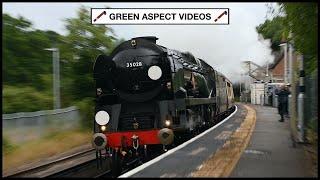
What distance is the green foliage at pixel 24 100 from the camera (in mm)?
21172

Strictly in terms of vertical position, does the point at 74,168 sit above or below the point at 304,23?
below

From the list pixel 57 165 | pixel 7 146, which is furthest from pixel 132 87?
pixel 7 146

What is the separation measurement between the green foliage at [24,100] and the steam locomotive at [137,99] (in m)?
7.68

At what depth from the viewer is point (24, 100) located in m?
22.0

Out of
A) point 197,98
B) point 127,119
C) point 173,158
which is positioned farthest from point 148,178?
point 197,98

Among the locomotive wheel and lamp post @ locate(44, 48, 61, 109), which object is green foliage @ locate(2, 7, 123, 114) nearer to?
lamp post @ locate(44, 48, 61, 109)

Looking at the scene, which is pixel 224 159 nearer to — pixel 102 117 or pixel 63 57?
pixel 102 117

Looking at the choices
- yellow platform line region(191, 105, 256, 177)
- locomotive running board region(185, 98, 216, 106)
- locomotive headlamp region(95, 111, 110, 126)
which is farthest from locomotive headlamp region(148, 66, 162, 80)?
yellow platform line region(191, 105, 256, 177)

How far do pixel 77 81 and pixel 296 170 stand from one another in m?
16.8

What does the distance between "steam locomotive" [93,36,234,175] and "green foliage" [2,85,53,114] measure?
25.2 ft

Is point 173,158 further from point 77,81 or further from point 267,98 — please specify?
point 267,98

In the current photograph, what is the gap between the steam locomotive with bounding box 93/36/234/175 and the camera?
1353 cm

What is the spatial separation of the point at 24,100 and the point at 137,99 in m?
9.40

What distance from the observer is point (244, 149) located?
1267cm
